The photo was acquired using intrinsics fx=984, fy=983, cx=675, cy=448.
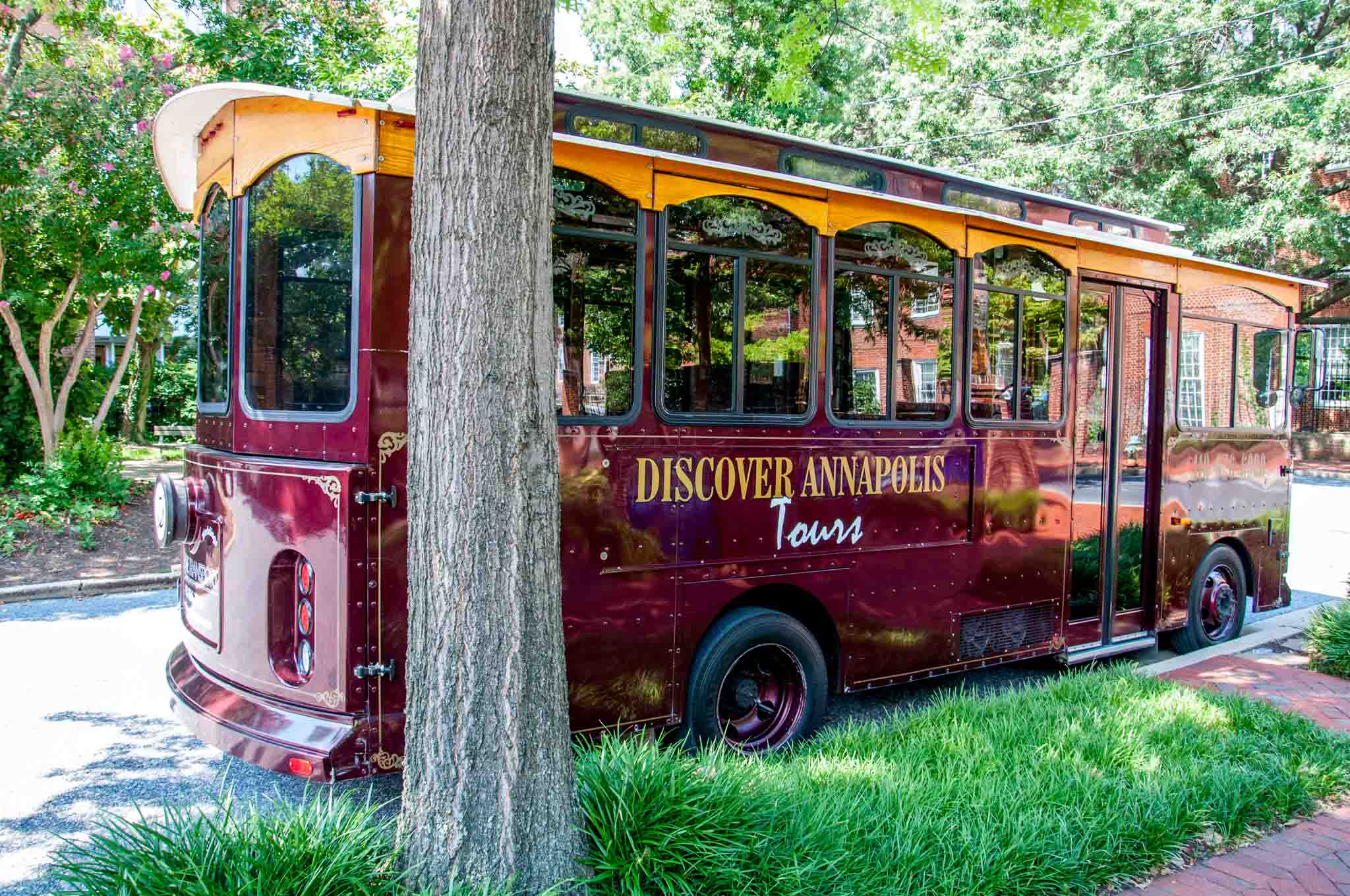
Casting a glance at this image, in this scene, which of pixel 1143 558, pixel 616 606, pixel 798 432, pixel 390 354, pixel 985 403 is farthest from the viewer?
pixel 1143 558

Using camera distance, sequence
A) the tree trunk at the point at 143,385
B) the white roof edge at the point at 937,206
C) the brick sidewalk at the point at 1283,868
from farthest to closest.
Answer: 1. the tree trunk at the point at 143,385
2. the white roof edge at the point at 937,206
3. the brick sidewalk at the point at 1283,868

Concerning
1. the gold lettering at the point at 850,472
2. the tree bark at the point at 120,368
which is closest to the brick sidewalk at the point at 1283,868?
the gold lettering at the point at 850,472

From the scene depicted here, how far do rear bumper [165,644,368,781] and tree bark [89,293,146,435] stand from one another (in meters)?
10.1

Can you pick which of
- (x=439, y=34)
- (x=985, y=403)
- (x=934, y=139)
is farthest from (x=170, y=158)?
(x=934, y=139)

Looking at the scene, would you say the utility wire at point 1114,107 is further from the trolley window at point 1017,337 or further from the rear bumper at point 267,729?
the rear bumper at point 267,729

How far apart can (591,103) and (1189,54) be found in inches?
910

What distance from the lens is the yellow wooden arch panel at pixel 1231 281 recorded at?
24.1ft

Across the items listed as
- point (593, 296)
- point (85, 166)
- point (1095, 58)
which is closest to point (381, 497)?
point (593, 296)

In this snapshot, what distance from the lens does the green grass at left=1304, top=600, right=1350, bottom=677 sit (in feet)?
21.7

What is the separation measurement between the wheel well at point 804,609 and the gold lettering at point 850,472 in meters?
0.61

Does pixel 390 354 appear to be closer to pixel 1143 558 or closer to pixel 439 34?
pixel 439 34

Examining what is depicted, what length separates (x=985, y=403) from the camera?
5.97m

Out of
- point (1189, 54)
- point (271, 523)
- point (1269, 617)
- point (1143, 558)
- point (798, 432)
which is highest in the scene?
point (1189, 54)

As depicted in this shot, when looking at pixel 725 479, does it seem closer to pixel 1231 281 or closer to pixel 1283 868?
pixel 1283 868
